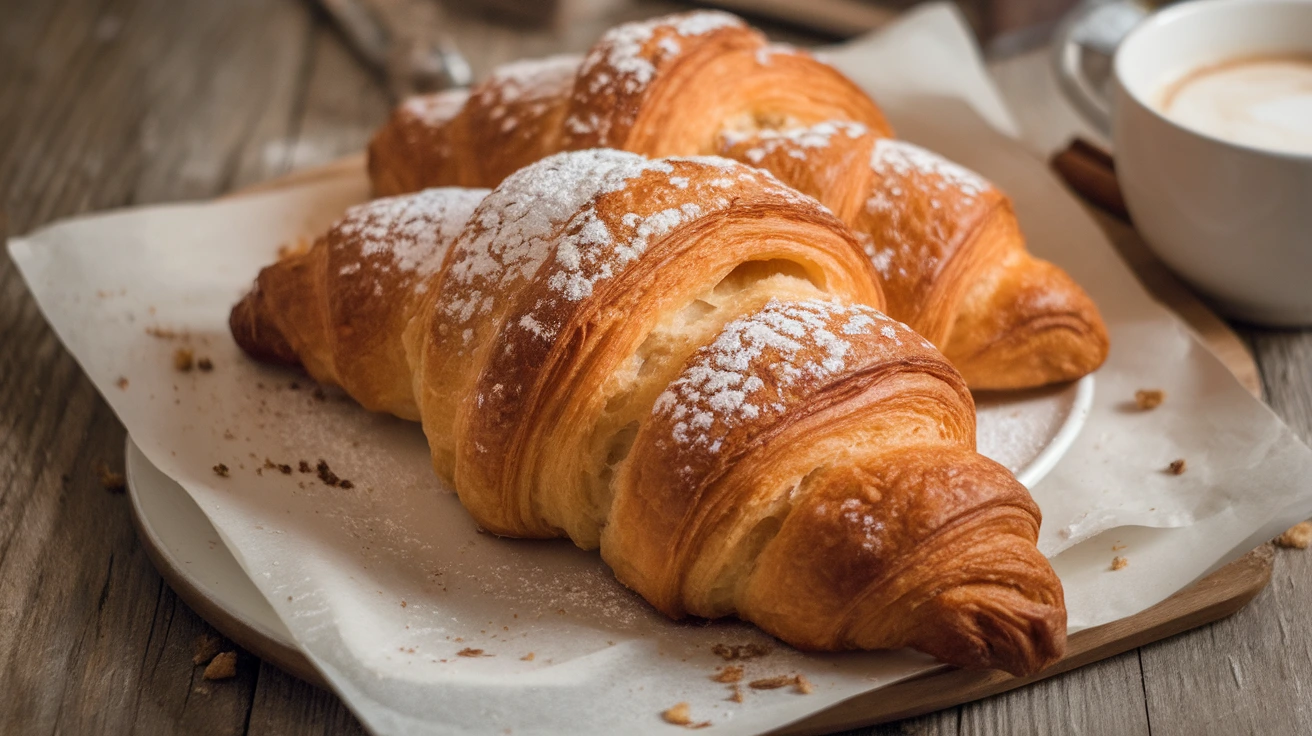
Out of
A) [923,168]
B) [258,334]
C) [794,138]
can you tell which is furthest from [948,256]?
[258,334]

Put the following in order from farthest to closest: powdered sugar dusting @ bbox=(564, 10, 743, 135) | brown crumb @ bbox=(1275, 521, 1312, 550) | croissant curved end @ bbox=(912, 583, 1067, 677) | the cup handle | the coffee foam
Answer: the cup handle < the coffee foam < powdered sugar dusting @ bbox=(564, 10, 743, 135) < brown crumb @ bbox=(1275, 521, 1312, 550) < croissant curved end @ bbox=(912, 583, 1067, 677)

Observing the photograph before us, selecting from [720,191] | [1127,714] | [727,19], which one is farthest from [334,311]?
[1127,714]

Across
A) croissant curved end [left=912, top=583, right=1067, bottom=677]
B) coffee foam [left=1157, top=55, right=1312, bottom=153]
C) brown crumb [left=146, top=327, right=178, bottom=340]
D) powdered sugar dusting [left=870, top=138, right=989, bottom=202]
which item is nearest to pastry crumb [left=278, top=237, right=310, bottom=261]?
brown crumb [left=146, top=327, right=178, bottom=340]

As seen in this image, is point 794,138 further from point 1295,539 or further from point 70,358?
point 70,358

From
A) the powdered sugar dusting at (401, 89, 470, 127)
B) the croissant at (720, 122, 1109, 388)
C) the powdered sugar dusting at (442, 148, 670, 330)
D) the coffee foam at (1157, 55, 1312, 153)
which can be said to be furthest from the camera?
the powdered sugar dusting at (401, 89, 470, 127)

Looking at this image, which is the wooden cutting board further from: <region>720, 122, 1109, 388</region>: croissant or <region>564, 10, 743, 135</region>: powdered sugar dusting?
<region>564, 10, 743, 135</region>: powdered sugar dusting

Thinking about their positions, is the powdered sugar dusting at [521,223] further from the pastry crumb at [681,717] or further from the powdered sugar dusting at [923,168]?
the pastry crumb at [681,717]
